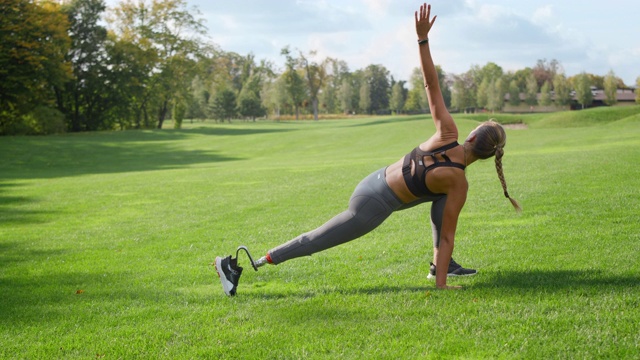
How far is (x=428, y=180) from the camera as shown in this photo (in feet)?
17.7

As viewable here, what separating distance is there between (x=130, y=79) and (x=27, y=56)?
1514cm

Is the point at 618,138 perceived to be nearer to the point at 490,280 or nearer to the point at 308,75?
the point at 490,280

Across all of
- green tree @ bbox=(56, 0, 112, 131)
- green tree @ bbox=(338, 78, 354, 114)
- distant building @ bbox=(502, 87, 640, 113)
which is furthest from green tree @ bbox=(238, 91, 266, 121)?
distant building @ bbox=(502, 87, 640, 113)

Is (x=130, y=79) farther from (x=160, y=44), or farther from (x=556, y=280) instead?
(x=556, y=280)

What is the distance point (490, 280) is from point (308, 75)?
97826mm

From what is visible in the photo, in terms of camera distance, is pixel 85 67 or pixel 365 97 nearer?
pixel 85 67

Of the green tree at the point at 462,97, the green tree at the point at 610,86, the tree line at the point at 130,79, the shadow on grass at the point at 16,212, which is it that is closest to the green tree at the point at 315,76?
the tree line at the point at 130,79

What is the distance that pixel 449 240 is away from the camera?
552 cm

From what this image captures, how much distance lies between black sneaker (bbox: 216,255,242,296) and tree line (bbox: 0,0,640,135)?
43.4m

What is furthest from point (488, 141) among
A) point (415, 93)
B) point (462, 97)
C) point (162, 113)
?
point (415, 93)

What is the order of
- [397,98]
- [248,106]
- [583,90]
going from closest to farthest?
[583,90]
[248,106]
[397,98]

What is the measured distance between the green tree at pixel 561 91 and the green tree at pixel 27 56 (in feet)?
Result: 233

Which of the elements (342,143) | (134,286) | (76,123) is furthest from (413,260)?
(76,123)

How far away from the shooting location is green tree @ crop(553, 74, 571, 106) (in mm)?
92131
